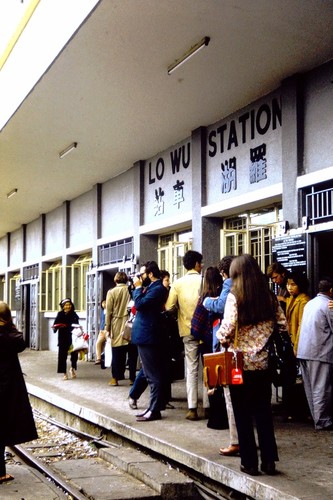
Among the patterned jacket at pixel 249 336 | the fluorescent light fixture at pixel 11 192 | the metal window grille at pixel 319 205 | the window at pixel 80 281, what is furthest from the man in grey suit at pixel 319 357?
the fluorescent light fixture at pixel 11 192

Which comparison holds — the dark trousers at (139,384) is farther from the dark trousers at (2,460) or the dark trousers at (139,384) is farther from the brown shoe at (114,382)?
the brown shoe at (114,382)

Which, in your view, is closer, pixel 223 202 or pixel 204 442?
pixel 204 442

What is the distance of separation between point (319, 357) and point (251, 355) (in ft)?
6.75

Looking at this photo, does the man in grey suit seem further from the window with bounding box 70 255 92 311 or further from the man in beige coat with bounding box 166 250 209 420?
the window with bounding box 70 255 92 311

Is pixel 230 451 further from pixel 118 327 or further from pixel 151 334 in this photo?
pixel 118 327

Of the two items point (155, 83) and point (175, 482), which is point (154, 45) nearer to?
point (155, 83)

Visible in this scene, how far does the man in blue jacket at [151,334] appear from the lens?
808 cm

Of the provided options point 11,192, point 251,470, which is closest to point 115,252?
point 11,192

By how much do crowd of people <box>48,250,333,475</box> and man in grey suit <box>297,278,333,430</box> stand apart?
1cm

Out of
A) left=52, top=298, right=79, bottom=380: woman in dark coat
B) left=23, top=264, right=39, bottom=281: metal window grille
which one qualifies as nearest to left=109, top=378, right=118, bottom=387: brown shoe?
left=52, top=298, right=79, bottom=380: woman in dark coat

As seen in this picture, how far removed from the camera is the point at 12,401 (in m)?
6.27

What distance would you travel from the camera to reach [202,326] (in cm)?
775

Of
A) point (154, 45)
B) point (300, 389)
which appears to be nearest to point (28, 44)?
point (154, 45)

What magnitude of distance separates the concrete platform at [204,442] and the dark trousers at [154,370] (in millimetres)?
246
